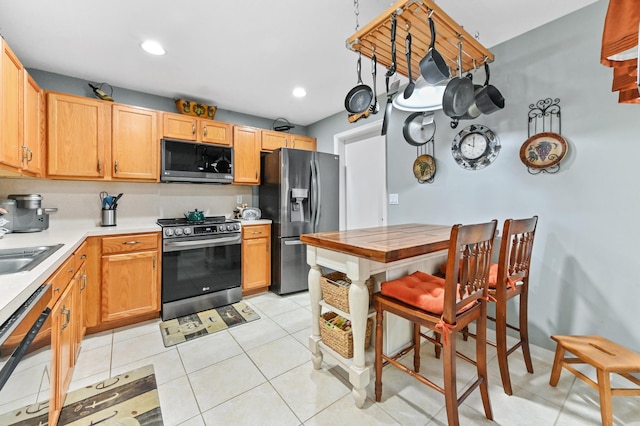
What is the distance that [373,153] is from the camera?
137 inches

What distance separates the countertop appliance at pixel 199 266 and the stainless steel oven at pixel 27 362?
4.99 feet

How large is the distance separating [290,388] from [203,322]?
52.7 inches

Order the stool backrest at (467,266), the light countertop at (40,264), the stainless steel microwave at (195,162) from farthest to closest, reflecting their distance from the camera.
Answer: the stainless steel microwave at (195,162) → the stool backrest at (467,266) → the light countertop at (40,264)

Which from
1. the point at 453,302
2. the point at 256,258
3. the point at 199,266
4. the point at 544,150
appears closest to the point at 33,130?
the point at 199,266

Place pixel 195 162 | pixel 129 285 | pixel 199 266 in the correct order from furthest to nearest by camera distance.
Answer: pixel 195 162, pixel 199 266, pixel 129 285

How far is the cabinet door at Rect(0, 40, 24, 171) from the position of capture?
5.28 ft

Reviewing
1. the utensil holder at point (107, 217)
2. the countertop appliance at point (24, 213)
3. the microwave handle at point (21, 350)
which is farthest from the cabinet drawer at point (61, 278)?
the utensil holder at point (107, 217)

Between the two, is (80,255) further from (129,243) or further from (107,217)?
(107,217)

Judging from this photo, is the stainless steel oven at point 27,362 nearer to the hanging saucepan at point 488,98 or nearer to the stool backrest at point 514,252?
the stool backrest at point 514,252

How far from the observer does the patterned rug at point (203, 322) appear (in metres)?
2.35

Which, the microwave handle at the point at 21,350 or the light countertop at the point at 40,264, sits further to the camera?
the light countertop at the point at 40,264

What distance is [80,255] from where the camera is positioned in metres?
2.00

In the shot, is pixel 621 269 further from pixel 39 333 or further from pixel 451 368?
pixel 39 333

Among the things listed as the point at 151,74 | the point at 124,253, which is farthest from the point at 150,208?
the point at 151,74
